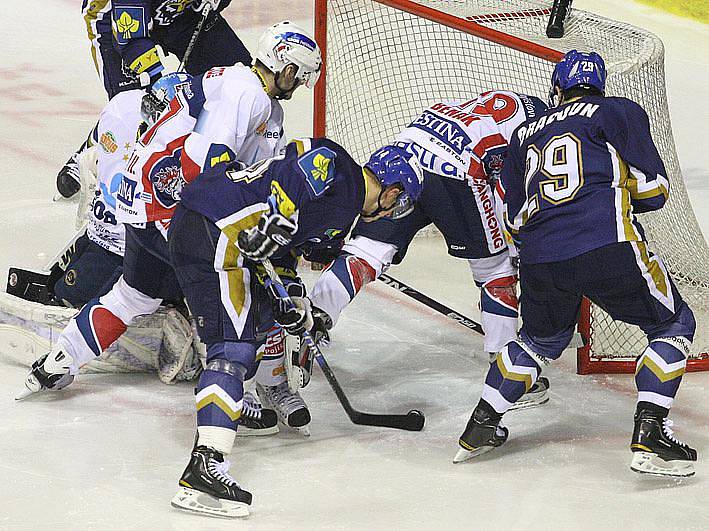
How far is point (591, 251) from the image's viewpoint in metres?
3.12

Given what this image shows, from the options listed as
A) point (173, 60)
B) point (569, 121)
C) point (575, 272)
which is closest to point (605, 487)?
point (575, 272)

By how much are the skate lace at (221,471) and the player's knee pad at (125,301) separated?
2.30 feet

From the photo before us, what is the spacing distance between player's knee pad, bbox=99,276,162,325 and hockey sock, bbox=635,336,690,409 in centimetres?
129

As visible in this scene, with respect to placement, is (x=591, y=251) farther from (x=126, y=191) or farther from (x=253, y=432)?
(x=126, y=191)

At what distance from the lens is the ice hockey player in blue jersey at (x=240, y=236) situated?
115 inches

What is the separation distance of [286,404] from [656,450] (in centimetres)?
96

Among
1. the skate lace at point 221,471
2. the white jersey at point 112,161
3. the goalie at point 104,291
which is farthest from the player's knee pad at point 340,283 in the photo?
the skate lace at point 221,471

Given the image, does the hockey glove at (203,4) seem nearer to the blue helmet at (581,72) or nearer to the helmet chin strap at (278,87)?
the helmet chin strap at (278,87)

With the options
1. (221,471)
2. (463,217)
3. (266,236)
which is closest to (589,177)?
(463,217)

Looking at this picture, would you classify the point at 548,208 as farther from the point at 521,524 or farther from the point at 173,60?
the point at 173,60

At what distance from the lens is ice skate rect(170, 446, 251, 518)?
2973 mm

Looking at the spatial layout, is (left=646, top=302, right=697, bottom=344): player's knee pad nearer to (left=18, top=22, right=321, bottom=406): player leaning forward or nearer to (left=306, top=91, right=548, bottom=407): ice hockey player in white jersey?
(left=306, top=91, right=548, bottom=407): ice hockey player in white jersey

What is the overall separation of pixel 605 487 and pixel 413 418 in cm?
57

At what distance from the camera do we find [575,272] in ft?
10.3
